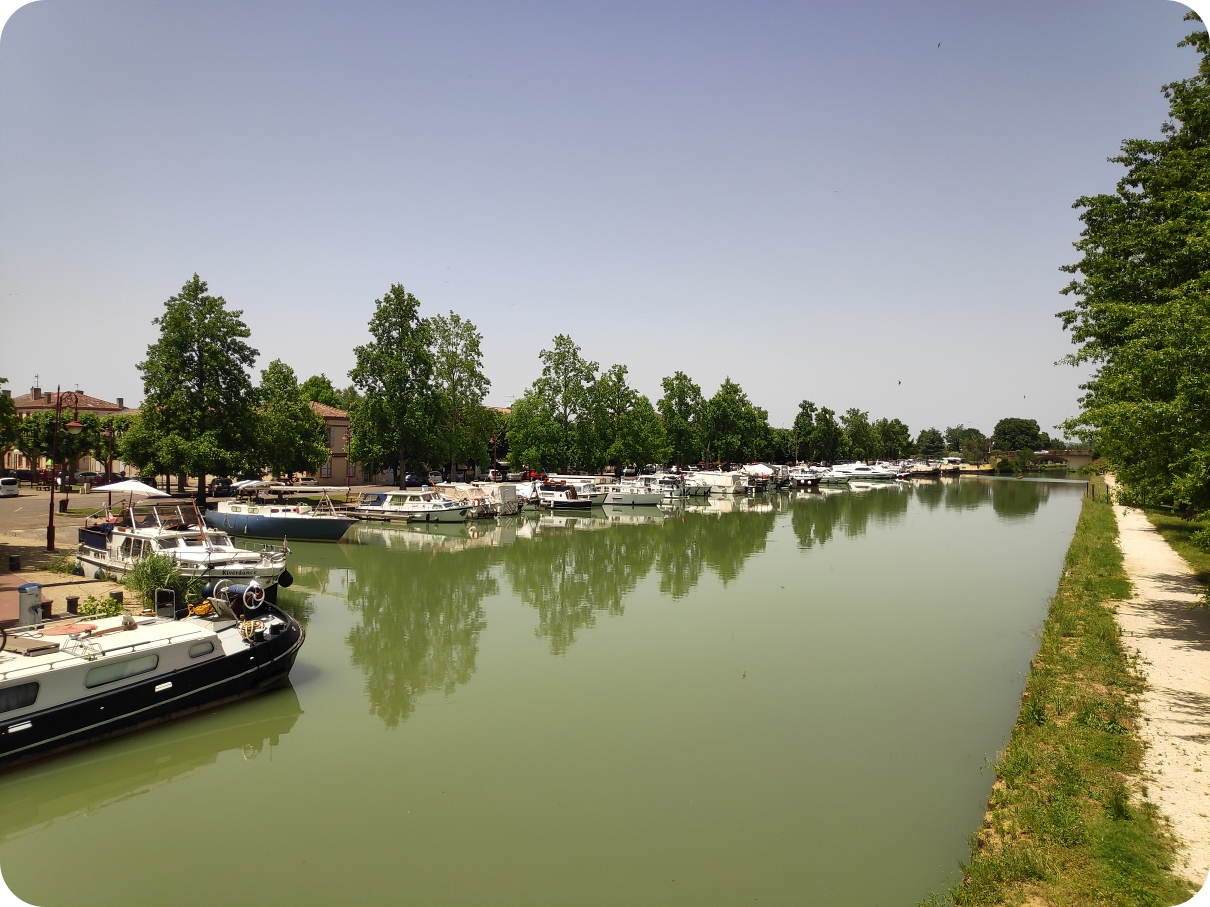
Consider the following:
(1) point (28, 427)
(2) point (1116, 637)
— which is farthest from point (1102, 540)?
(1) point (28, 427)

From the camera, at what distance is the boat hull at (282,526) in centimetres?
3388

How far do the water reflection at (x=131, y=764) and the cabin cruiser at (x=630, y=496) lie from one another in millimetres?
42882

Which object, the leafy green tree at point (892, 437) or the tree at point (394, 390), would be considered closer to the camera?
the tree at point (394, 390)

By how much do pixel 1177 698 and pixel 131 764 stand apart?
17108 millimetres

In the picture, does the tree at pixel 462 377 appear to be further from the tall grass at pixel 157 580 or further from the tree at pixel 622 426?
the tall grass at pixel 157 580

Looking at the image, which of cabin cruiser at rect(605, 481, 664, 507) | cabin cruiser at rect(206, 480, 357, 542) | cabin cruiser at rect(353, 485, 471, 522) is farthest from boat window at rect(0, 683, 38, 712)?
cabin cruiser at rect(605, 481, 664, 507)

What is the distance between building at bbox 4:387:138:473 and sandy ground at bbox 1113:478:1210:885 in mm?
67907

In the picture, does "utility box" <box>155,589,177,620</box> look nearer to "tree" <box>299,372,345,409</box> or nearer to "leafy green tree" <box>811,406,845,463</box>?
"tree" <box>299,372,345,409</box>

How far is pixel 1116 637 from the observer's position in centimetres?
1512

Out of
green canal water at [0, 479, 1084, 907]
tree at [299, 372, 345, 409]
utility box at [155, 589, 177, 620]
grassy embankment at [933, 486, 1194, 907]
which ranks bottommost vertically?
green canal water at [0, 479, 1084, 907]

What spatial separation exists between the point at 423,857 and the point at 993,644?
611 inches

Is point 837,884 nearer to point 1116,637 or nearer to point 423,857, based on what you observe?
point 423,857

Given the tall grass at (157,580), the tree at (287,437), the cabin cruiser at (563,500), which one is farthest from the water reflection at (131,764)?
the cabin cruiser at (563,500)

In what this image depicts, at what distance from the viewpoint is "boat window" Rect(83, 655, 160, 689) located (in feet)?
37.7
